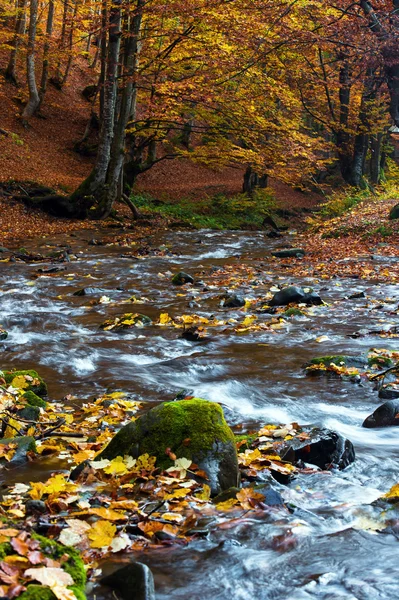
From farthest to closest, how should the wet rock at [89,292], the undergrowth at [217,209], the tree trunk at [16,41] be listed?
the tree trunk at [16,41]
the undergrowth at [217,209]
the wet rock at [89,292]

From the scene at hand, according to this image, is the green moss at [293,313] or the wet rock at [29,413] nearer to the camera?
the wet rock at [29,413]

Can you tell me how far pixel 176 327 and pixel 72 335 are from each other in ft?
4.57

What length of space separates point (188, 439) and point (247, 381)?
2.35 meters

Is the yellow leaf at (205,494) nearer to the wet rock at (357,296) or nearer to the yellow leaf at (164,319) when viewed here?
the yellow leaf at (164,319)

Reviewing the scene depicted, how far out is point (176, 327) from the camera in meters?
7.87

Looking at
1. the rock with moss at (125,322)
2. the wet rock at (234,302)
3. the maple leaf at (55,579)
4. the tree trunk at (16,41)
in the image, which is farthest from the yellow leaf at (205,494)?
the tree trunk at (16,41)

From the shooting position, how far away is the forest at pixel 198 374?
8.30 ft

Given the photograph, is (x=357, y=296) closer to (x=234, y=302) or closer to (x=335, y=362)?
(x=234, y=302)

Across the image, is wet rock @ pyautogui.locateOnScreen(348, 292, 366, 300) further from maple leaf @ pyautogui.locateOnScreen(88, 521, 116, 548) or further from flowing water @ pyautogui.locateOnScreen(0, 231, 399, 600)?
maple leaf @ pyautogui.locateOnScreen(88, 521, 116, 548)

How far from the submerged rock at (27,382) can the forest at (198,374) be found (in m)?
0.03

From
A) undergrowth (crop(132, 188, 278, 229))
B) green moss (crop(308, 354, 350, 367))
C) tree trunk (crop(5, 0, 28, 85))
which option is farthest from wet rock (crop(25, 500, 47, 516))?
tree trunk (crop(5, 0, 28, 85))

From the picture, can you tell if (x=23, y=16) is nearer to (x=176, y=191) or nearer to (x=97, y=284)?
(x=176, y=191)

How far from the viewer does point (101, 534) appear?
256 cm

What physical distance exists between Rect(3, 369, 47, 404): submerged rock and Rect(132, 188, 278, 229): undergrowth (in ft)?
54.0
